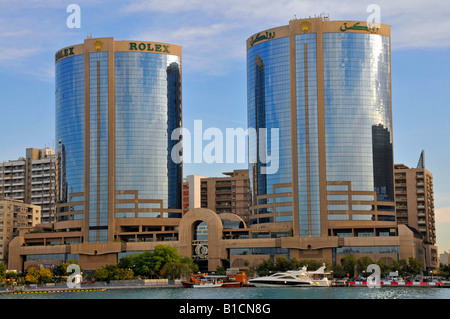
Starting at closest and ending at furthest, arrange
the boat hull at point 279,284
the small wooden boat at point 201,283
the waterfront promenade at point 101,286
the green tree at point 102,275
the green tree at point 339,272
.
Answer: the boat hull at point 279,284, the waterfront promenade at point 101,286, the small wooden boat at point 201,283, the green tree at point 102,275, the green tree at point 339,272

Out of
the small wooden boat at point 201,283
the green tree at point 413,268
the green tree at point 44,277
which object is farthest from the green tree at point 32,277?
the green tree at point 413,268

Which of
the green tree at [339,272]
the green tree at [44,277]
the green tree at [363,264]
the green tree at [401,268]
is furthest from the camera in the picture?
the green tree at [363,264]

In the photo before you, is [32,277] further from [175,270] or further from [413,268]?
[413,268]

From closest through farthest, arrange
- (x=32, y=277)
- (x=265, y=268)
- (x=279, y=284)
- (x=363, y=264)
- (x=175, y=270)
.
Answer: (x=279, y=284) → (x=32, y=277) → (x=175, y=270) → (x=363, y=264) → (x=265, y=268)

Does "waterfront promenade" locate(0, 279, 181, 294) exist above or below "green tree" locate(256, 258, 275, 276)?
below

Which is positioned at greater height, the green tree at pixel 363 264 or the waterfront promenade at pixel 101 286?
the green tree at pixel 363 264

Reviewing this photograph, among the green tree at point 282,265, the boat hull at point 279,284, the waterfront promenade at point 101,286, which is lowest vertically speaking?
the waterfront promenade at point 101,286

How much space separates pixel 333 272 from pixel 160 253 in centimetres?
4898

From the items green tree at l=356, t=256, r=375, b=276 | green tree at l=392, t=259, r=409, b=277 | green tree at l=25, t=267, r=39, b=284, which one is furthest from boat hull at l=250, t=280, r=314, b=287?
green tree at l=25, t=267, r=39, b=284

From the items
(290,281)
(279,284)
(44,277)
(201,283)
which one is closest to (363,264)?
(290,281)

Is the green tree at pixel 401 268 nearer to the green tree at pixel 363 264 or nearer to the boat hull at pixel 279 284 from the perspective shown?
the green tree at pixel 363 264

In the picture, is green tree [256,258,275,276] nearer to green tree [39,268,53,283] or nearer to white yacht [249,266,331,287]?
white yacht [249,266,331,287]
